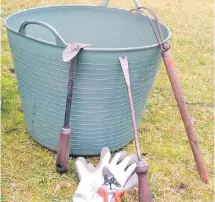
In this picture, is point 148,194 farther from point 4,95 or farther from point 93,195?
point 4,95

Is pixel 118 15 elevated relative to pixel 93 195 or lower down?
elevated

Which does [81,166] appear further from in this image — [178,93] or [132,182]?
[178,93]

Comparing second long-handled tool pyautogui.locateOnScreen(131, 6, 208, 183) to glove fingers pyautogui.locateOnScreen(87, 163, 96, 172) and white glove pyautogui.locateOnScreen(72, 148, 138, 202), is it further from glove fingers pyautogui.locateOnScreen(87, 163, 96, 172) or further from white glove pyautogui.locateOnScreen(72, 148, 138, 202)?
glove fingers pyautogui.locateOnScreen(87, 163, 96, 172)

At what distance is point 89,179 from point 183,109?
19.7 inches

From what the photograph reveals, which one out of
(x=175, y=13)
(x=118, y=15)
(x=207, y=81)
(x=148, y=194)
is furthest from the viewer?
(x=175, y=13)

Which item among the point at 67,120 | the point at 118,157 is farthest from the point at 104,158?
the point at 67,120

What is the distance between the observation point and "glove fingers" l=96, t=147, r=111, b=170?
1762 mm

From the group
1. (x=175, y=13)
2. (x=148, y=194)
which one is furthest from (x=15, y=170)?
(x=175, y=13)

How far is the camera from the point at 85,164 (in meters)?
1.80

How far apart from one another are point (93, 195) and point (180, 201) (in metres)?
0.39

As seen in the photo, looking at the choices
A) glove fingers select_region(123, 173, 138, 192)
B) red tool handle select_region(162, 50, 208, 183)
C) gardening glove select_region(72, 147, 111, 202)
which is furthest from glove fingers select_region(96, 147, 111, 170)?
red tool handle select_region(162, 50, 208, 183)

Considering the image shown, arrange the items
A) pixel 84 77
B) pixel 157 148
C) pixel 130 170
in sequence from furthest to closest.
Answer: pixel 157 148
pixel 130 170
pixel 84 77

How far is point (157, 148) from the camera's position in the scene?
6.88ft

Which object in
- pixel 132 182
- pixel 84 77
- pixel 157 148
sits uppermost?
pixel 84 77
